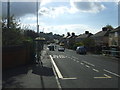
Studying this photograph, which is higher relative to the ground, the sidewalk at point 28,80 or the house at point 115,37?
the house at point 115,37

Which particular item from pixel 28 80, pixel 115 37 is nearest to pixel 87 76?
pixel 28 80

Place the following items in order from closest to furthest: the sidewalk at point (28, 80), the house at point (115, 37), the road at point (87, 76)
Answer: the sidewalk at point (28, 80), the road at point (87, 76), the house at point (115, 37)

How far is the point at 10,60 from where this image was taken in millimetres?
19188

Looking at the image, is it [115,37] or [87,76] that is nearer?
[87,76]

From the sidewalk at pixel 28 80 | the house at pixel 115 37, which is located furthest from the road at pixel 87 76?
the house at pixel 115 37

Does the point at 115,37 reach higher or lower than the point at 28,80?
higher

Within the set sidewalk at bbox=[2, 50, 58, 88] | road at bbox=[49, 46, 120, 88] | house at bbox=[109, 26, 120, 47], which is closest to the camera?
sidewalk at bbox=[2, 50, 58, 88]

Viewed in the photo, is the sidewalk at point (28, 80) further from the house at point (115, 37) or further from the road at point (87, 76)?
the house at point (115, 37)

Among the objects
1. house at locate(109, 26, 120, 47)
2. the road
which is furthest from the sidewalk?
house at locate(109, 26, 120, 47)

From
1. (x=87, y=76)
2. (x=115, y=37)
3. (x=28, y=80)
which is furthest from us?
(x=115, y=37)

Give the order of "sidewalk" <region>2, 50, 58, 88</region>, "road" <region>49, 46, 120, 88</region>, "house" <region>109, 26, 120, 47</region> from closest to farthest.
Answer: "sidewalk" <region>2, 50, 58, 88</region> < "road" <region>49, 46, 120, 88</region> < "house" <region>109, 26, 120, 47</region>

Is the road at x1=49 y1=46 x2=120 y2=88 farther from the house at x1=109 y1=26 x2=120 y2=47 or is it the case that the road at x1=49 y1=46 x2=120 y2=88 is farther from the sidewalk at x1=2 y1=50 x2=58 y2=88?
the house at x1=109 y1=26 x2=120 y2=47

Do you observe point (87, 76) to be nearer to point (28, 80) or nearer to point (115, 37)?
point (28, 80)

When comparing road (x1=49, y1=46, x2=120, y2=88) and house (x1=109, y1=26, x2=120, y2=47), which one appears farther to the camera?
house (x1=109, y1=26, x2=120, y2=47)
